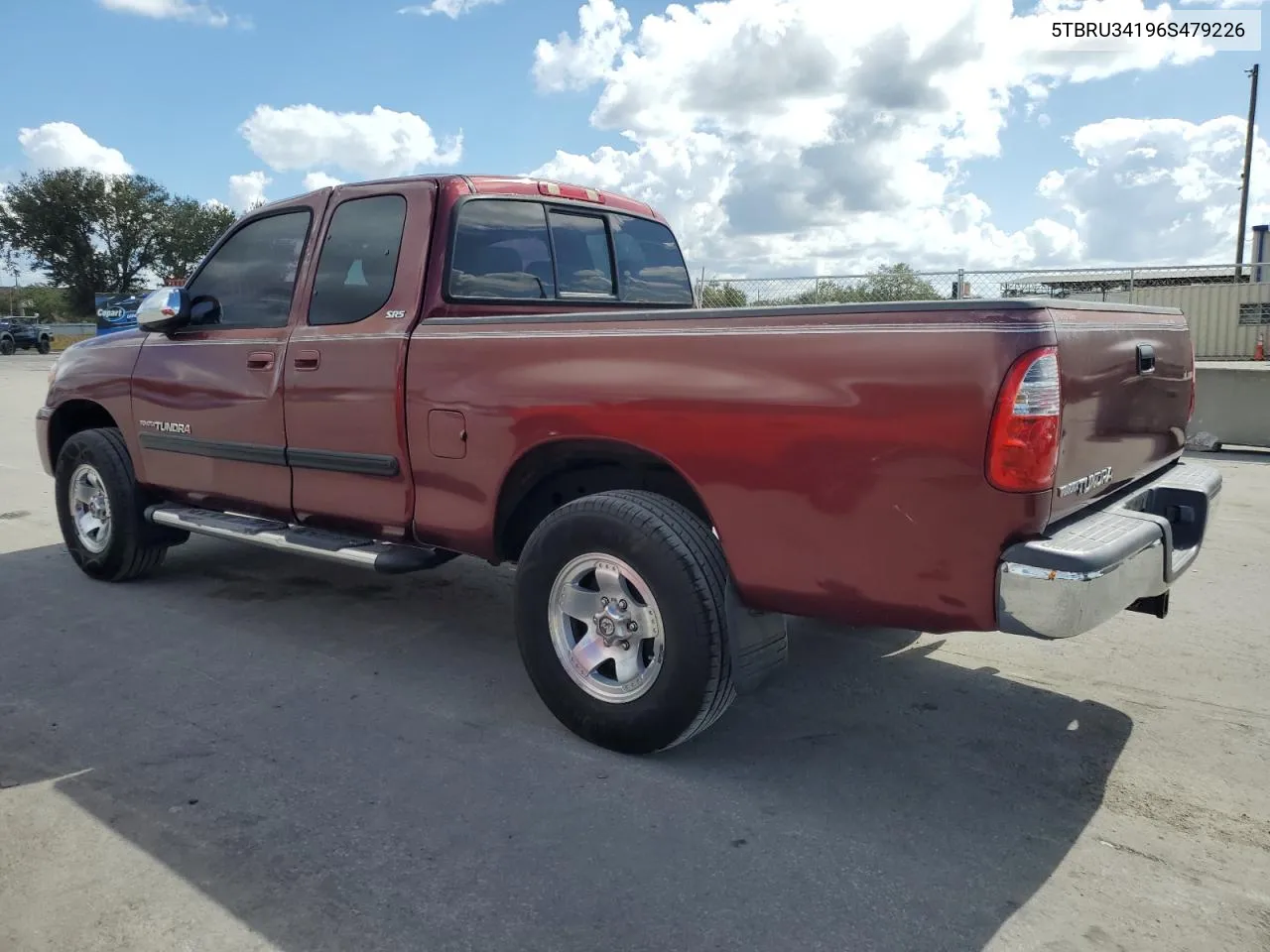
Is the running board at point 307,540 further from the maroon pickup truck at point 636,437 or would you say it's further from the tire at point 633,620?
the tire at point 633,620

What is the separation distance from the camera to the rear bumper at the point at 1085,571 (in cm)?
255

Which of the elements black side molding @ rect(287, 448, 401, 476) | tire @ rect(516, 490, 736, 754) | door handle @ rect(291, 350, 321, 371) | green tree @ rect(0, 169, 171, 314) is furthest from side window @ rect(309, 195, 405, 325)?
green tree @ rect(0, 169, 171, 314)

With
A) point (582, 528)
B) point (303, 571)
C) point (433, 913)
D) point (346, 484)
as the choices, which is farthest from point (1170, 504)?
point (303, 571)

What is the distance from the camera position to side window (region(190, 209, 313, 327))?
181 inches

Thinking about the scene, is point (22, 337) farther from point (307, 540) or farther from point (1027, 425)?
point (1027, 425)

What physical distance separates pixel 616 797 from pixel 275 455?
2379mm

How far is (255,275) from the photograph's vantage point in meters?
4.80

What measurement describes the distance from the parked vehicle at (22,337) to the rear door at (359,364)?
41164 mm

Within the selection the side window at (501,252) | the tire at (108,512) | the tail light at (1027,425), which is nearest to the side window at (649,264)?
the side window at (501,252)

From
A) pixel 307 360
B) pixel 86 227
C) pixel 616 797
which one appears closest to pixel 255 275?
pixel 307 360

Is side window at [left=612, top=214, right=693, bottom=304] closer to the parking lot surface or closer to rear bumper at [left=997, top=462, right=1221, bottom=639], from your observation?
the parking lot surface

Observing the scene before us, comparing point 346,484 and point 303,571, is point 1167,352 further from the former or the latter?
point 303,571

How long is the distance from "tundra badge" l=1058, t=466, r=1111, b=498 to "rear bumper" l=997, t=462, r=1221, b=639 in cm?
9

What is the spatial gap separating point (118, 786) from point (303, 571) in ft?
9.00
